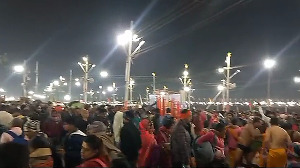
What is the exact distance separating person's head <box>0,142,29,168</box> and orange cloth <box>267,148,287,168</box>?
7666 mm

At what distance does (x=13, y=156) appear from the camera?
11.8ft

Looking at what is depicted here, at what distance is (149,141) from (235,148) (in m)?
2.77

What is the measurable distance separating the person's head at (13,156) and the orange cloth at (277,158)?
7.67 metres

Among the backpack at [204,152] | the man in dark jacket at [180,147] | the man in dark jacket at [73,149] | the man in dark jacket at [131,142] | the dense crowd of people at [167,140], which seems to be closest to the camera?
the man in dark jacket at [73,149]

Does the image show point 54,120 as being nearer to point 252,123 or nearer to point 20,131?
point 20,131

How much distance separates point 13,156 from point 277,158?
7.98 m

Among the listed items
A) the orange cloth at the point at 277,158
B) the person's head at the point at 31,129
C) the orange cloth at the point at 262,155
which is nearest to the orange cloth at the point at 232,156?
the orange cloth at the point at 262,155

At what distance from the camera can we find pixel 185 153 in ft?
30.5

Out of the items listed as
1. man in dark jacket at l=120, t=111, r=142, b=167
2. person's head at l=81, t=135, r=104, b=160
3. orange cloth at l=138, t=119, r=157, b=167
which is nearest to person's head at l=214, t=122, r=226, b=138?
orange cloth at l=138, t=119, r=157, b=167

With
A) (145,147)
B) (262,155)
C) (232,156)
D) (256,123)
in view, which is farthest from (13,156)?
(256,123)

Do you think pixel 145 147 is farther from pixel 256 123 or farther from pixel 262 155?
pixel 256 123

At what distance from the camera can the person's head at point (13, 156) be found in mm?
3561

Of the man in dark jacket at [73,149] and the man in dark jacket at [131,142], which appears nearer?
the man in dark jacket at [73,149]

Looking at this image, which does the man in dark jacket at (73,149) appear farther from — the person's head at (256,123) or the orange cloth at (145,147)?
the person's head at (256,123)
